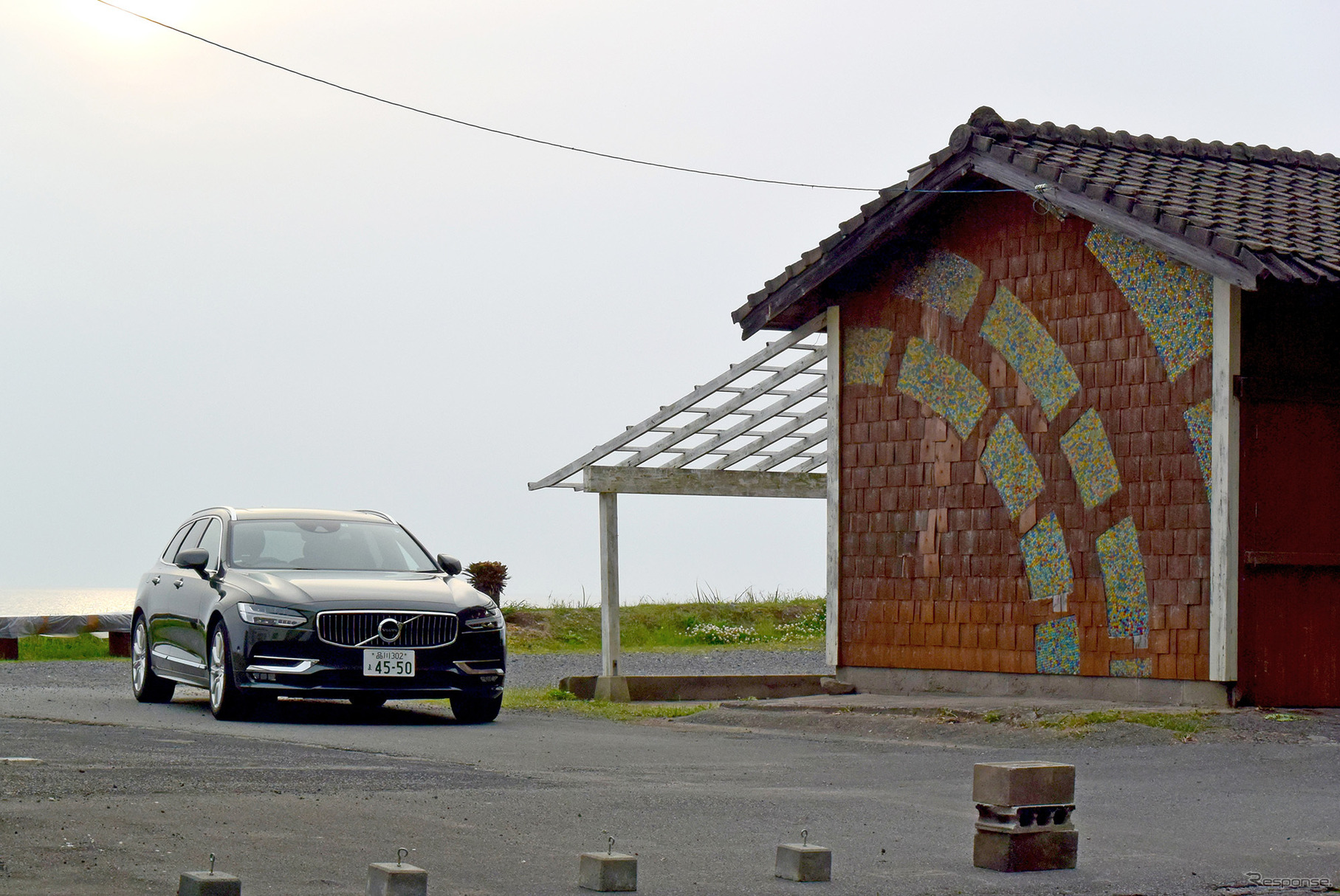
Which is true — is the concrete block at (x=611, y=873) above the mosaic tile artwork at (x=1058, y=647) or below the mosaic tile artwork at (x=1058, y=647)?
below

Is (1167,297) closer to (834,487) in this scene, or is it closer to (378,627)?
(834,487)

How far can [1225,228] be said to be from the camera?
12703 millimetres

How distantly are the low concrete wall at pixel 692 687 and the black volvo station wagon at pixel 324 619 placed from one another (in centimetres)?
365

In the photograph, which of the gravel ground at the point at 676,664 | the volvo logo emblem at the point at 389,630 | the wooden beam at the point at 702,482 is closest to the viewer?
the volvo logo emblem at the point at 389,630

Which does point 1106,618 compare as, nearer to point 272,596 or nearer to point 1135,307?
point 1135,307

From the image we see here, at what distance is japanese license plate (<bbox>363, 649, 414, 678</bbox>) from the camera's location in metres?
12.4

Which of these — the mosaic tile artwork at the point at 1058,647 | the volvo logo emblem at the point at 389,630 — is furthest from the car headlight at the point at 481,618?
the mosaic tile artwork at the point at 1058,647

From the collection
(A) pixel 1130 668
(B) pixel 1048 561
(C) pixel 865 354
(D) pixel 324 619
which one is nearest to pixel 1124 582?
(A) pixel 1130 668

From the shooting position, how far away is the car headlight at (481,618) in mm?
12766

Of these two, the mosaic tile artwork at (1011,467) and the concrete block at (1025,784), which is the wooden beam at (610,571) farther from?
the concrete block at (1025,784)

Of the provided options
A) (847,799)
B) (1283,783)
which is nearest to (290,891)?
(847,799)

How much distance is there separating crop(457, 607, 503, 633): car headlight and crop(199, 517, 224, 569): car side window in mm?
2251

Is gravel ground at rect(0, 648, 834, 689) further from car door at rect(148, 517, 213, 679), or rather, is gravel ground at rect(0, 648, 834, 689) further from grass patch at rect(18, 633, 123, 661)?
car door at rect(148, 517, 213, 679)

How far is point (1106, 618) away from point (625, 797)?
6.75 m
